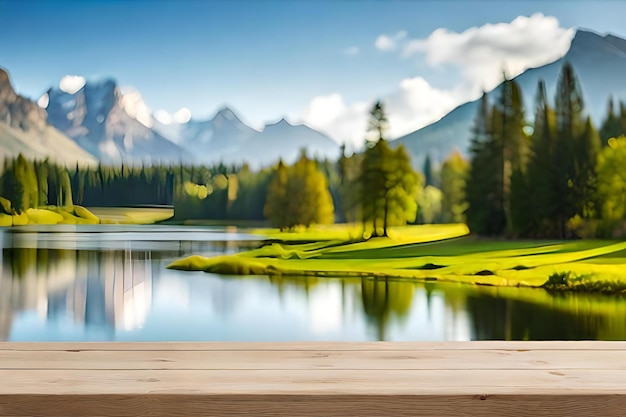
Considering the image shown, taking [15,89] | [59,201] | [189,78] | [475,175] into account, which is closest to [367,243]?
[475,175]

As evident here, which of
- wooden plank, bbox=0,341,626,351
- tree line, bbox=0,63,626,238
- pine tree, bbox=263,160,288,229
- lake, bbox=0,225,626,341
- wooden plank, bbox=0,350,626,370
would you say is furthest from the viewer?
pine tree, bbox=263,160,288,229

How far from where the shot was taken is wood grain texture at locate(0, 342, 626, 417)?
6.23ft

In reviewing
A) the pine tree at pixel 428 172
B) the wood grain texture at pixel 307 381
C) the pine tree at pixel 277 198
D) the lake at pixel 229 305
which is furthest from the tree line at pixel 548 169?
the wood grain texture at pixel 307 381

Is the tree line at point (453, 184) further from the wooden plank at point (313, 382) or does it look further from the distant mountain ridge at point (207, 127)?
the wooden plank at point (313, 382)

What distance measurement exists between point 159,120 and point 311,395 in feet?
6.72

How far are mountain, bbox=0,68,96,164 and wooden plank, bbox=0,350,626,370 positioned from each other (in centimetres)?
132

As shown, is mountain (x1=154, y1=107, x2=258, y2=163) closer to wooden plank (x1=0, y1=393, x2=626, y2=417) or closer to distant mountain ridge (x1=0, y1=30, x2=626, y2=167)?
distant mountain ridge (x1=0, y1=30, x2=626, y2=167)

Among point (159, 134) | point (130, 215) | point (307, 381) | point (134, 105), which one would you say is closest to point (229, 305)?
point (130, 215)

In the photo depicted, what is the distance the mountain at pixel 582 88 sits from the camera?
11.1 feet

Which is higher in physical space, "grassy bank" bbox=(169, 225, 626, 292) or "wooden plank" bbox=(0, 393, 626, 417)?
"grassy bank" bbox=(169, 225, 626, 292)

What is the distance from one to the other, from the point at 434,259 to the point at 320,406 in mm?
1605

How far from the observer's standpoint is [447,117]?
354cm

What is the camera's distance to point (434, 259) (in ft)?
11.2

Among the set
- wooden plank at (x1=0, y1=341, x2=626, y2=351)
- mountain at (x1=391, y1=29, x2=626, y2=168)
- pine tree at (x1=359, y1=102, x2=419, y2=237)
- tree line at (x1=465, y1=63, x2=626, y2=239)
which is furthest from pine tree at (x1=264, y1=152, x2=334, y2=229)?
wooden plank at (x1=0, y1=341, x2=626, y2=351)
